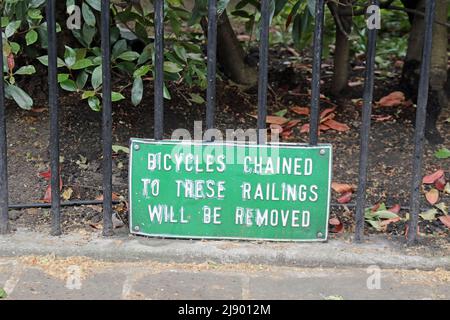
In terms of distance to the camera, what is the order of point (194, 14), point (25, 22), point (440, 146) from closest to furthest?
1. point (194, 14)
2. point (25, 22)
3. point (440, 146)

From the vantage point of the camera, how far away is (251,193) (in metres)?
2.82

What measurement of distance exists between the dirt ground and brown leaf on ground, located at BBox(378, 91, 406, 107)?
0.05m

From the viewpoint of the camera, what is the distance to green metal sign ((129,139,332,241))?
2.79 m

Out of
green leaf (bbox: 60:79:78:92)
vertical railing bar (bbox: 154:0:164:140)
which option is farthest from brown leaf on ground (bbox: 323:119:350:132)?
green leaf (bbox: 60:79:78:92)

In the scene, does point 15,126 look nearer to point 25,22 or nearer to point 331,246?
point 25,22

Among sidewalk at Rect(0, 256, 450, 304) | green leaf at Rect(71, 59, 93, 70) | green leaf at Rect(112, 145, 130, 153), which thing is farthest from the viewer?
green leaf at Rect(112, 145, 130, 153)

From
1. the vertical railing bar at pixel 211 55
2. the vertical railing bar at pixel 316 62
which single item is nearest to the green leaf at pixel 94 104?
the vertical railing bar at pixel 211 55

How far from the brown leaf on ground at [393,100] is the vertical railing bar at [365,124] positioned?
45.5 inches

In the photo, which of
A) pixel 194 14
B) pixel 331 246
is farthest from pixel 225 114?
pixel 331 246

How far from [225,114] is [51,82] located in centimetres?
113

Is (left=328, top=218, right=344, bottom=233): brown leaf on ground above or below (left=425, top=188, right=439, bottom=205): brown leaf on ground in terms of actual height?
below

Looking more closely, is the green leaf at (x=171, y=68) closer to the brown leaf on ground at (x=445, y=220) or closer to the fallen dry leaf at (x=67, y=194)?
the fallen dry leaf at (x=67, y=194)

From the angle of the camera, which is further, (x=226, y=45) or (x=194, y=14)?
(x=226, y=45)

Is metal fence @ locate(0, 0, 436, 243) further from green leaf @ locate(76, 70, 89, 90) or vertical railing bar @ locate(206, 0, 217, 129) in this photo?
green leaf @ locate(76, 70, 89, 90)
